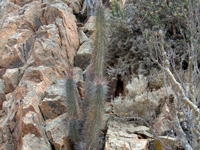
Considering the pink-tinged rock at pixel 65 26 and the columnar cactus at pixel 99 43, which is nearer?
the columnar cactus at pixel 99 43

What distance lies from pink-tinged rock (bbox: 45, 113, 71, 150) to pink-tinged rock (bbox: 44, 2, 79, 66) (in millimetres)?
1599

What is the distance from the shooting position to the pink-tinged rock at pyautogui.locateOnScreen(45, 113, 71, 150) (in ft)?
10.1

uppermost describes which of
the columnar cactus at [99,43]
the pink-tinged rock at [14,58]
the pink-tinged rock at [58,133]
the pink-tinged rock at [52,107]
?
the columnar cactus at [99,43]

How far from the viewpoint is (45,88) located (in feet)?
11.9

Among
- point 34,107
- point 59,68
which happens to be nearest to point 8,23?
point 59,68

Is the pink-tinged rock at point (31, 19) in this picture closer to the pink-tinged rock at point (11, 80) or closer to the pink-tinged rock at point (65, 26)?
the pink-tinged rock at point (65, 26)

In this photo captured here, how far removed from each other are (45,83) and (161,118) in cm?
225

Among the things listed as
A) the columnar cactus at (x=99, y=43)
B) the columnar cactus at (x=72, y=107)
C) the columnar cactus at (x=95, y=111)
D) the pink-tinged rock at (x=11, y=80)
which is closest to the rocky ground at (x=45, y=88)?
the pink-tinged rock at (x=11, y=80)

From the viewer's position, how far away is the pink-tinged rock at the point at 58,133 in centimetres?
308

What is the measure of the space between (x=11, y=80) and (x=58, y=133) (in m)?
1.78

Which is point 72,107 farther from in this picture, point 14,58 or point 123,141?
point 14,58

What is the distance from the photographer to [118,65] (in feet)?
15.8

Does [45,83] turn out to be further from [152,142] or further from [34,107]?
[152,142]

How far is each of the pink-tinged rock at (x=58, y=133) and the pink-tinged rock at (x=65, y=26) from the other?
1.60m
